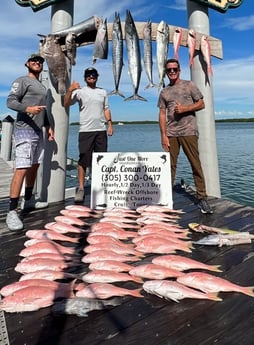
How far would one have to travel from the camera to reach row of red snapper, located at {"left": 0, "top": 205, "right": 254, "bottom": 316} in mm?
1904

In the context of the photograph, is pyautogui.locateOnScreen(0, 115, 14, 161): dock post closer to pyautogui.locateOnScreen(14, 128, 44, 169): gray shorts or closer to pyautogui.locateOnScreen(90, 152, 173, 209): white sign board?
pyautogui.locateOnScreen(90, 152, 173, 209): white sign board

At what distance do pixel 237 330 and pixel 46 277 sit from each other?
4.36ft

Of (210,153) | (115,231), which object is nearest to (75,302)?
(115,231)

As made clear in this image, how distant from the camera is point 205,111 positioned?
16.2 ft

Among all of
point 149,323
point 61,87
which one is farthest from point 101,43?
point 149,323

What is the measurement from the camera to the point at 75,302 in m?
1.84

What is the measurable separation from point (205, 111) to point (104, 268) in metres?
3.51

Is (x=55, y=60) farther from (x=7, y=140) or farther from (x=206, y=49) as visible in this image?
(x=7, y=140)

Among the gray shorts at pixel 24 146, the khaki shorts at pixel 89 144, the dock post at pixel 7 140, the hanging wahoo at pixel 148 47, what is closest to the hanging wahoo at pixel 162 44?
the hanging wahoo at pixel 148 47

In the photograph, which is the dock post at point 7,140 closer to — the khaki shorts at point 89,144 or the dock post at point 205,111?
the khaki shorts at point 89,144

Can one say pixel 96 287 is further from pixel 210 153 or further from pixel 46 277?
pixel 210 153

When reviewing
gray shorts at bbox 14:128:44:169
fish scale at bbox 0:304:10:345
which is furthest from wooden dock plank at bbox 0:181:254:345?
gray shorts at bbox 14:128:44:169

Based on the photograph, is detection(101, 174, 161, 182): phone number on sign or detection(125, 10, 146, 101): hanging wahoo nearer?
detection(101, 174, 161, 182): phone number on sign

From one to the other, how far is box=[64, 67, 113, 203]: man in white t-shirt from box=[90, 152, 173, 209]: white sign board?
0.23 m
